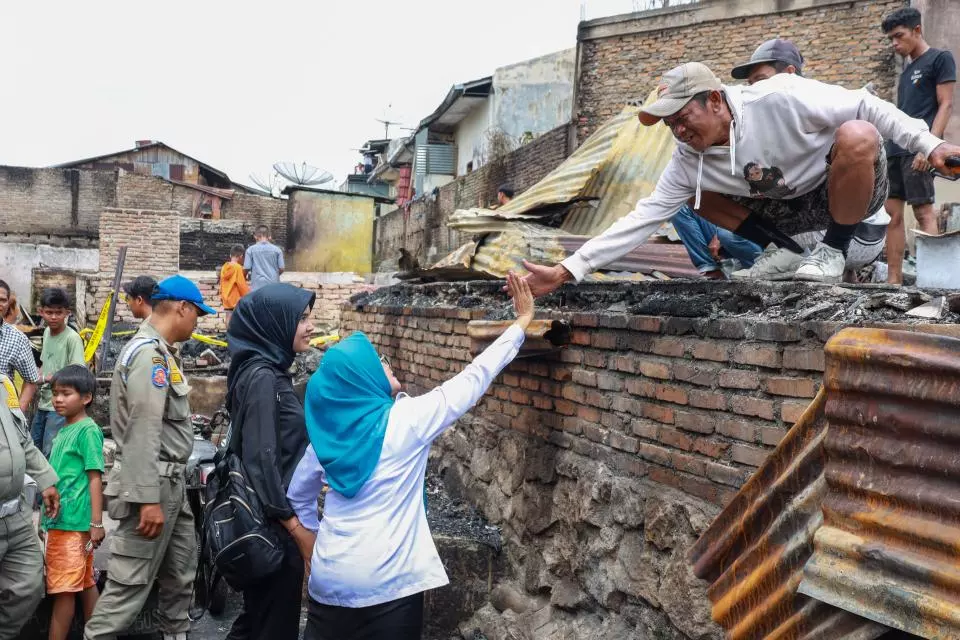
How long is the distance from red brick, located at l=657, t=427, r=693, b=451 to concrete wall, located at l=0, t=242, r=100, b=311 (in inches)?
798

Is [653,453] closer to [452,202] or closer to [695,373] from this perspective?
[695,373]

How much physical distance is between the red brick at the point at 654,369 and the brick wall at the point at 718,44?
903 cm

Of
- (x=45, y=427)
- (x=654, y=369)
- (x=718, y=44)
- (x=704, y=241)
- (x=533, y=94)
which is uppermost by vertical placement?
(x=533, y=94)

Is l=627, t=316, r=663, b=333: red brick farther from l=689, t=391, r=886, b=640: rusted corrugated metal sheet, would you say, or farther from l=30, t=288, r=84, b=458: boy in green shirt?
l=30, t=288, r=84, b=458: boy in green shirt

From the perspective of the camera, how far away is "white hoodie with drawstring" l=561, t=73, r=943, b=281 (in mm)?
3111

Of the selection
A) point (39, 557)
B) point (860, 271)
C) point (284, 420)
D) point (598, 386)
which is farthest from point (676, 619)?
point (39, 557)

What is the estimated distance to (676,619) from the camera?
9.39 ft

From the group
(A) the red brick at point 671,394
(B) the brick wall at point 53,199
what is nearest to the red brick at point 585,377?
(A) the red brick at point 671,394

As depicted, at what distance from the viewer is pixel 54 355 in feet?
20.9

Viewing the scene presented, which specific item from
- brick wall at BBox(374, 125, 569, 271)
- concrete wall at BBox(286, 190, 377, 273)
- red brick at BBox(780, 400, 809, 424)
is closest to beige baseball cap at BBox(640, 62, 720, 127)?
red brick at BBox(780, 400, 809, 424)

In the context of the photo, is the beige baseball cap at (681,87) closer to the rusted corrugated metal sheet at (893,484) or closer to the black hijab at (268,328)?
the black hijab at (268,328)

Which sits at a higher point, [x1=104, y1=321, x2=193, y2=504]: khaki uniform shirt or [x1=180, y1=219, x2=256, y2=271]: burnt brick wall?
[x1=180, y1=219, x2=256, y2=271]: burnt brick wall

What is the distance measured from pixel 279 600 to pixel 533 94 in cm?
1872

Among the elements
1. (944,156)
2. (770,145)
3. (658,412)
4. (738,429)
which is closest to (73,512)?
(658,412)
